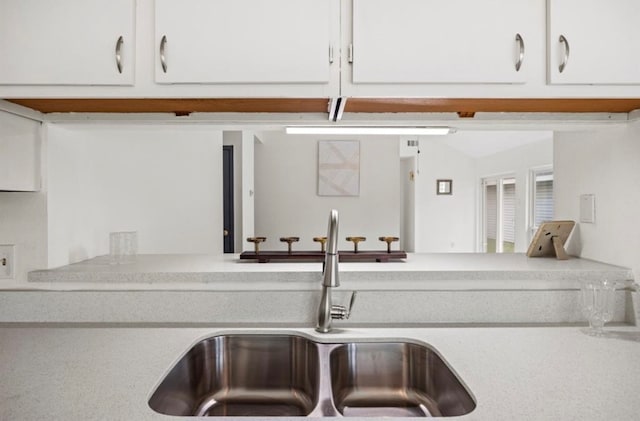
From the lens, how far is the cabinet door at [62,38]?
105cm

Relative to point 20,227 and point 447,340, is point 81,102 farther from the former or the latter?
point 447,340

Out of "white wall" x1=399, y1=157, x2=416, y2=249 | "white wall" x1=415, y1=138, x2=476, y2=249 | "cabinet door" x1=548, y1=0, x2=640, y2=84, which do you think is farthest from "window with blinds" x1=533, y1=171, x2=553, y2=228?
"cabinet door" x1=548, y1=0, x2=640, y2=84

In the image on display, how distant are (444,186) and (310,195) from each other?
149 inches

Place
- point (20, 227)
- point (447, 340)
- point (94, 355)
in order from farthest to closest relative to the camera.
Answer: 1. point (20, 227)
2. point (447, 340)
3. point (94, 355)

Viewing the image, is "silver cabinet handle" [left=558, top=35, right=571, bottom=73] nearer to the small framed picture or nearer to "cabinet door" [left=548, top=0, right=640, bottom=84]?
"cabinet door" [left=548, top=0, right=640, bottom=84]

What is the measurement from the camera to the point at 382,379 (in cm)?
119

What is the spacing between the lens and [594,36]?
1.06 m

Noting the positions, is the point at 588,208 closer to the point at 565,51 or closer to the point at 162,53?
the point at 565,51

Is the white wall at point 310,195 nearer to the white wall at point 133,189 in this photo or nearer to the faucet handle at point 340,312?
the white wall at point 133,189

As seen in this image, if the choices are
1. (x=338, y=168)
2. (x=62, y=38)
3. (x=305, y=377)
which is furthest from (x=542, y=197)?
(x=62, y=38)

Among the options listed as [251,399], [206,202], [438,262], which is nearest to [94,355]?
[251,399]

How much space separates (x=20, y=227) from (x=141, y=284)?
0.44 m

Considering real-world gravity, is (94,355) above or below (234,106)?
below

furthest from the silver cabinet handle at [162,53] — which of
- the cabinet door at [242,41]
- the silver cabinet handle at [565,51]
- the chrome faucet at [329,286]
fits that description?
the silver cabinet handle at [565,51]
